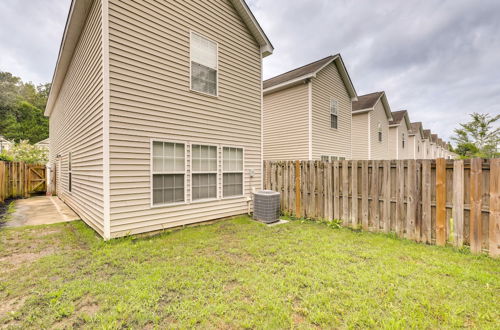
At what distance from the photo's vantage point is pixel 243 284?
2.86 metres

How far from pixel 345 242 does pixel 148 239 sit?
4442 mm

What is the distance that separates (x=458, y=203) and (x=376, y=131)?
13.5 m

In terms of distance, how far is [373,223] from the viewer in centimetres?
524

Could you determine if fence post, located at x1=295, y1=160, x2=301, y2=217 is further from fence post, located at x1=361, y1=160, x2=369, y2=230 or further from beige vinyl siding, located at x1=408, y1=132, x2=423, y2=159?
beige vinyl siding, located at x1=408, y1=132, x2=423, y2=159

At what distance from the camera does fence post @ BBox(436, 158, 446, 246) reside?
417cm

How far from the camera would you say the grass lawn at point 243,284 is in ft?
7.17

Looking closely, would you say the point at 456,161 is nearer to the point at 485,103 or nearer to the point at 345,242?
the point at 345,242

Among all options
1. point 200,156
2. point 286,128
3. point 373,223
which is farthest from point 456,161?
point 286,128

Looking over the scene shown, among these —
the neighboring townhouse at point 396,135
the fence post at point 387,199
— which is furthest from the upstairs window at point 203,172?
the neighboring townhouse at point 396,135

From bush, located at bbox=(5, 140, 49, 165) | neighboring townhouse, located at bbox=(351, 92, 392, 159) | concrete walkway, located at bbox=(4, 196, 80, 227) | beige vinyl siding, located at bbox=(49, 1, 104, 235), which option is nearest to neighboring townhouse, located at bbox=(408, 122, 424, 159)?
neighboring townhouse, located at bbox=(351, 92, 392, 159)

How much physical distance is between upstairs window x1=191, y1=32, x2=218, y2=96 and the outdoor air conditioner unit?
359 centimetres

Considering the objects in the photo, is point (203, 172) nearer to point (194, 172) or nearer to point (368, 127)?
point (194, 172)

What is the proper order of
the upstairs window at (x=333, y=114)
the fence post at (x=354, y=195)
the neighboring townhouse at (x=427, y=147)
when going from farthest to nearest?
the neighboring townhouse at (x=427, y=147) → the upstairs window at (x=333, y=114) → the fence post at (x=354, y=195)

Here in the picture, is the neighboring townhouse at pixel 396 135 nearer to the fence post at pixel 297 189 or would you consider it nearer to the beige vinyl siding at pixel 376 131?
the beige vinyl siding at pixel 376 131
